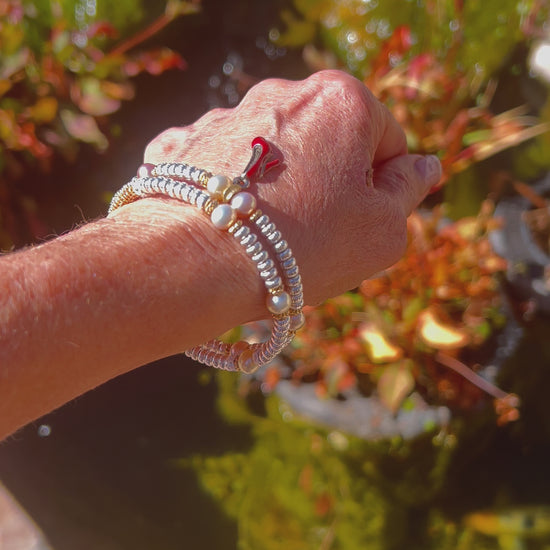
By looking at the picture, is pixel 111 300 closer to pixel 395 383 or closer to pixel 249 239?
pixel 249 239

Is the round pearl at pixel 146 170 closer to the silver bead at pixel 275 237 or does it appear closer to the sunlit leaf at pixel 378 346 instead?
the silver bead at pixel 275 237

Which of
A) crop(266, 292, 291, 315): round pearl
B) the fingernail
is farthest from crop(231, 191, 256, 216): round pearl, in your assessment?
the fingernail

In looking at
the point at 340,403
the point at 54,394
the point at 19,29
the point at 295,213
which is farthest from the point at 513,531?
the point at 19,29

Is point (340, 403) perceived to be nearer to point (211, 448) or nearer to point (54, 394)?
point (211, 448)

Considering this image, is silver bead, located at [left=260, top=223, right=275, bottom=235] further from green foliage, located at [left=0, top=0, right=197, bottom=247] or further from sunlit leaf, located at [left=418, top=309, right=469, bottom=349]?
green foliage, located at [left=0, top=0, right=197, bottom=247]

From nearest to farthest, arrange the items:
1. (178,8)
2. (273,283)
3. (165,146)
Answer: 1. (273,283)
2. (165,146)
3. (178,8)

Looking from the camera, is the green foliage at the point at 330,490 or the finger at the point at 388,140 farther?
the green foliage at the point at 330,490

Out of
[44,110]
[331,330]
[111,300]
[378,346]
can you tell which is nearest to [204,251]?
[111,300]

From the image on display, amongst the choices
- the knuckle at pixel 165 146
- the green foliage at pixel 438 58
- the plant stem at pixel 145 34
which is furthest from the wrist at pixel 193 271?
the plant stem at pixel 145 34
